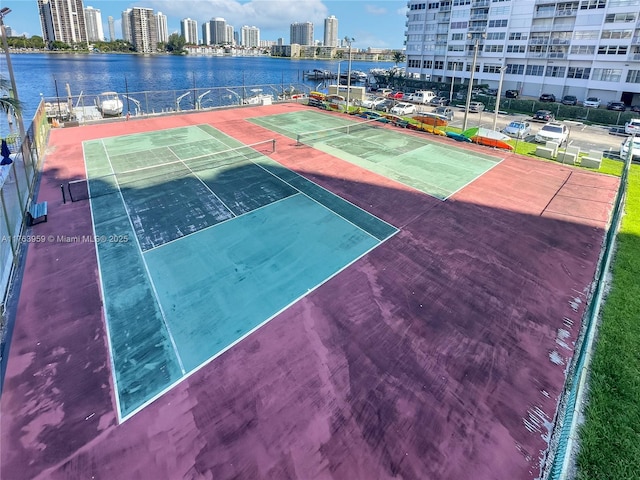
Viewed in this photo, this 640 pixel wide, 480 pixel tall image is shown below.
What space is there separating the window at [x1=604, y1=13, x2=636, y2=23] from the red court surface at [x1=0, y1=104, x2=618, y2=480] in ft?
185

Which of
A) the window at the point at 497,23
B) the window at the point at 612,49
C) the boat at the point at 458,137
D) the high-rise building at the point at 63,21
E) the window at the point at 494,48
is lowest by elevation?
the boat at the point at 458,137

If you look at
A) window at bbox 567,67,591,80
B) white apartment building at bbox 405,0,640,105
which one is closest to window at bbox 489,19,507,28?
white apartment building at bbox 405,0,640,105

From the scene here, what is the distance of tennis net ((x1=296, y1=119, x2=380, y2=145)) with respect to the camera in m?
28.2

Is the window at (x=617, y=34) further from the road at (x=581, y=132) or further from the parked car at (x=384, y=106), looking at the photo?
the parked car at (x=384, y=106)

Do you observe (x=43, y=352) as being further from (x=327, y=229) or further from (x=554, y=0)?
(x=554, y=0)

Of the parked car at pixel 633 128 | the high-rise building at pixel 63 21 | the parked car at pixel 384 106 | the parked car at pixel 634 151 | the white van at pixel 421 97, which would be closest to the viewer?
the parked car at pixel 634 151

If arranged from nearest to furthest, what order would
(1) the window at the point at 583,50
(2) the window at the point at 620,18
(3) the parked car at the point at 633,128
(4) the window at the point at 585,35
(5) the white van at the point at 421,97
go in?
1. (3) the parked car at the point at 633,128
2. (2) the window at the point at 620,18
3. (4) the window at the point at 585,35
4. (1) the window at the point at 583,50
5. (5) the white van at the point at 421,97

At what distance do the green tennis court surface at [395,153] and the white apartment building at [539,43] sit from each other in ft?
72.7

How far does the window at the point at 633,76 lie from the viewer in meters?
51.4

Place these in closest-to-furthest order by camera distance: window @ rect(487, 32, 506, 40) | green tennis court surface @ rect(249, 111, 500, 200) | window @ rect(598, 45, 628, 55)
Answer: green tennis court surface @ rect(249, 111, 500, 200)
window @ rect(598, 45, 628, 55)
window @ rect(487, 32, 506, 40)

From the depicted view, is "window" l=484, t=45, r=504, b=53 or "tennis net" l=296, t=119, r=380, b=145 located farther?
"window" l=484, t=45, r=504, b=53

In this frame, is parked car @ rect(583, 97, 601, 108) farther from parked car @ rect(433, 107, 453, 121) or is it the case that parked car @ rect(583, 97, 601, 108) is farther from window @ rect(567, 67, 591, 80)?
parked car @ rect(433, 107, 453, 121)

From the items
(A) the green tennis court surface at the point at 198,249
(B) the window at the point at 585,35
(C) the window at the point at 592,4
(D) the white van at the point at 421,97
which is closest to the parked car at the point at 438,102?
(D) the white van at the point at 421,97

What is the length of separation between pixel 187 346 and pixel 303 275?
171 inches
